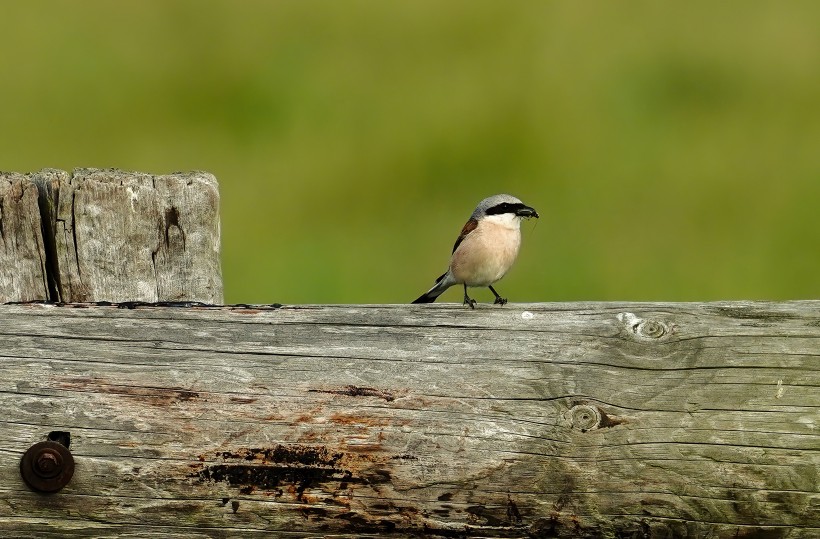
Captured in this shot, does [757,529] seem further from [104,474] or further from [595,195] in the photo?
[595,195]

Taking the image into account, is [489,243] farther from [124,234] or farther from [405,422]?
[405,422]

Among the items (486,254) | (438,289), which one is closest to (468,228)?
(486,254)

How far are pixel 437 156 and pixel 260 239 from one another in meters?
1.67

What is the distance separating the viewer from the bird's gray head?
5.34 meters

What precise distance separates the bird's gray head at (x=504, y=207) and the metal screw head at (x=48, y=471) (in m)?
2.84

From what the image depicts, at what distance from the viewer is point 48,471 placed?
2.77 metres

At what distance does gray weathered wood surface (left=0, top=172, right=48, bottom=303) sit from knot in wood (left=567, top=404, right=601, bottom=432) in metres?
1.31

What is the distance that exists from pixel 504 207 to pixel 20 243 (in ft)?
8.69

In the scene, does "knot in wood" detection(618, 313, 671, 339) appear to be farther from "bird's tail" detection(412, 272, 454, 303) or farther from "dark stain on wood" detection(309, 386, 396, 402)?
"bird's tail" detection(412, 272, 454, 303)

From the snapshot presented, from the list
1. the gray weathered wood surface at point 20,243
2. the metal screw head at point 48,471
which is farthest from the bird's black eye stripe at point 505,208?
the metal screw head at point 48,471

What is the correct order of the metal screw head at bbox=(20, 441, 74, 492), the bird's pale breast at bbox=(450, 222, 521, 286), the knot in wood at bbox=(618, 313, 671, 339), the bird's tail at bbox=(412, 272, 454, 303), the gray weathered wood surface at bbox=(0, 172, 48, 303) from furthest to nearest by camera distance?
the bird's tail at bbox=(412, 272, 454, 303)
the bird's pale breast at bbox=(450, 222, 521, 286)
the gray weathered wood surface at bbox=(0, 172, 48, 303)
the knot in wood at bbox=(618, 313, 671, 339)
the metal screw head at bbox=(20, 441, 74, 492)

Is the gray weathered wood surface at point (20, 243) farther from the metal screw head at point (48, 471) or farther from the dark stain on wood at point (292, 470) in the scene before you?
the dark stain on wood at point (292, 470)

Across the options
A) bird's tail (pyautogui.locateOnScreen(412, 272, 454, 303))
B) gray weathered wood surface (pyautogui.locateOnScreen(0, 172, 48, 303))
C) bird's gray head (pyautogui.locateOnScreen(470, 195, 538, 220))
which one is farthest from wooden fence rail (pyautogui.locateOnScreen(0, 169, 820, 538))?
bird's tail (pyautogui.locateOnScreen(412, 272, 454, 303))

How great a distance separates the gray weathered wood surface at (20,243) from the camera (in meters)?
3.08
